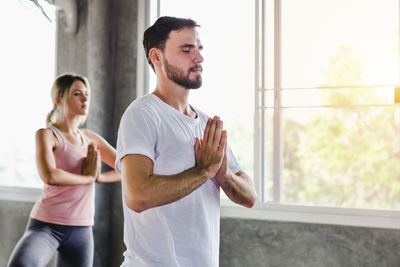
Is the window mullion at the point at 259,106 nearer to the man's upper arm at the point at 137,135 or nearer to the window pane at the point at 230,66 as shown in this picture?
the window pane at the point at 230,66

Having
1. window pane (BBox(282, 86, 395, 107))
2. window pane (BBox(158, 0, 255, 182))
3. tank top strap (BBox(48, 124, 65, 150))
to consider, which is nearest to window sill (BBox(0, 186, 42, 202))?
tank top strap (BBox(48, 124, 65, 150))

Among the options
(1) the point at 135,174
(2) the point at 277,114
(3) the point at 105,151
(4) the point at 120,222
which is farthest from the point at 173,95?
(4) the point at 120,222

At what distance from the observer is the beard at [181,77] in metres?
1.29

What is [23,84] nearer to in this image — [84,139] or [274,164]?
[84,139]

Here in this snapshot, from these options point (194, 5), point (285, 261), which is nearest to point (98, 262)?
point (285, 261)

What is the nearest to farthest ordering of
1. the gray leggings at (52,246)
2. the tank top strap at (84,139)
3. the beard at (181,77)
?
the beard at (181,77)
the gray leggings at (52,246)
the tank top strap at (84,139)

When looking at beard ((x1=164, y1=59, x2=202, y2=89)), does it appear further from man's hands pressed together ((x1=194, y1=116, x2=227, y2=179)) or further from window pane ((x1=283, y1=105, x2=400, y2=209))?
window pane ((x1=283, y1=105, x2=400, y2=209))

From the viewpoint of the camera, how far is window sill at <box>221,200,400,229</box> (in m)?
2.50

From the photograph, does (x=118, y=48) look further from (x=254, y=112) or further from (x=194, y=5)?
(x=254, y=112)

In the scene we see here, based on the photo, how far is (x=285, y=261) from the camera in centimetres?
268

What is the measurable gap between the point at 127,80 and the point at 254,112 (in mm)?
937

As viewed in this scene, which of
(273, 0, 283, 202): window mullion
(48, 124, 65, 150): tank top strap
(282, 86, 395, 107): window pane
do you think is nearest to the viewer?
(48, 124, 65, 150): tank top strap

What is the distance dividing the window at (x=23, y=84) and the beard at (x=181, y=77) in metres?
2.18

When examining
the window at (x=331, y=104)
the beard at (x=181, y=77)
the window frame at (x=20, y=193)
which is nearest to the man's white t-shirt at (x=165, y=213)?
the beard at (x=181, y=77)
